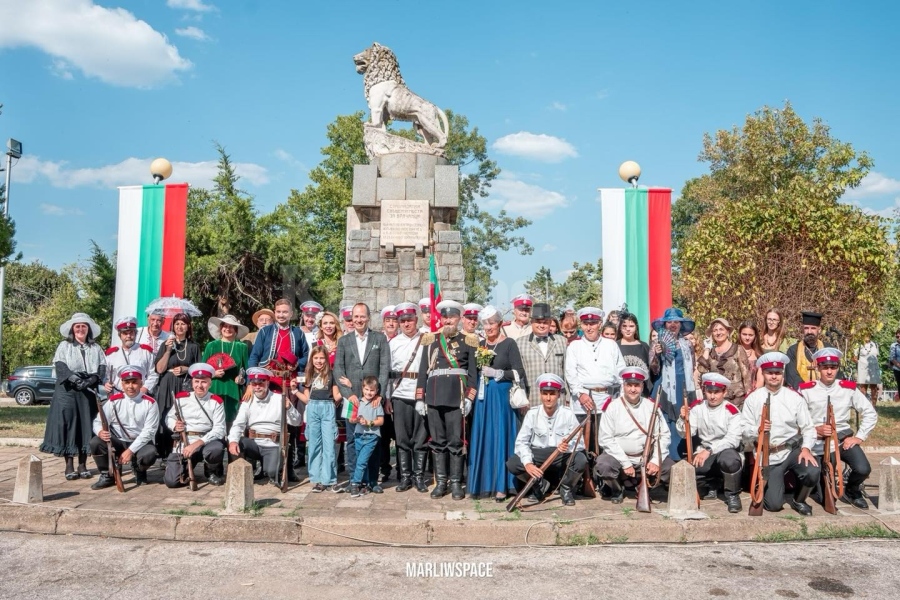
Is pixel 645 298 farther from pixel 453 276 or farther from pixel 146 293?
pixel 146 293

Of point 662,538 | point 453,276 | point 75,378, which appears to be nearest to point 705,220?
point 453,276

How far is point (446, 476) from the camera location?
659cm

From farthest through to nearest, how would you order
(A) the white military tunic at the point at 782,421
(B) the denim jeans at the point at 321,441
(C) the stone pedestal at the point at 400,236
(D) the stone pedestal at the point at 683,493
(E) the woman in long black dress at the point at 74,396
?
(C) the stone pedestal at the point at 400,236 < (E) the woman in long black dress at the point at 74,396 < (B) the denim jeans at the point at 321,441 < (A) the white military tunic at the point at 782,421 < (D) the stone pedestal at the point at 683,493

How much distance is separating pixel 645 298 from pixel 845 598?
688 centimetres

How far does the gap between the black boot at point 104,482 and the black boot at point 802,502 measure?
632 centimetres

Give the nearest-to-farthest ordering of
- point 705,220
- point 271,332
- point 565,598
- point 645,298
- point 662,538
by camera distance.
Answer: point 565,598, point 662,538, point 271,332, point 645,298, point 705,220

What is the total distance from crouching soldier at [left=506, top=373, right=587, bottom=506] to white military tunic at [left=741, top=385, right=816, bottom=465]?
5.10 ft

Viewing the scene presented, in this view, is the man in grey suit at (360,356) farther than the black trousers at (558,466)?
Yes

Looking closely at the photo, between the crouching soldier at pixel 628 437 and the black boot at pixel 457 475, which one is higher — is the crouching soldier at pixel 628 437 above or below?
above

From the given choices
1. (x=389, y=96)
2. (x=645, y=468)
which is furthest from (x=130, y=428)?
(x=389, y=96)

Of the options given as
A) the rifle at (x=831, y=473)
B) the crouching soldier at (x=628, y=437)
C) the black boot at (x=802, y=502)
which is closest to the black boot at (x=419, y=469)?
the crouching soldier at (x=628, y=437)

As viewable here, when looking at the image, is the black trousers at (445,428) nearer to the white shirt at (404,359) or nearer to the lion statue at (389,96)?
the white shirt at (404,359)

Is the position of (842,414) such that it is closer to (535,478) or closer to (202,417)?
(535,478)

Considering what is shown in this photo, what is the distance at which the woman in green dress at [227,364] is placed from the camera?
24.7 feet
